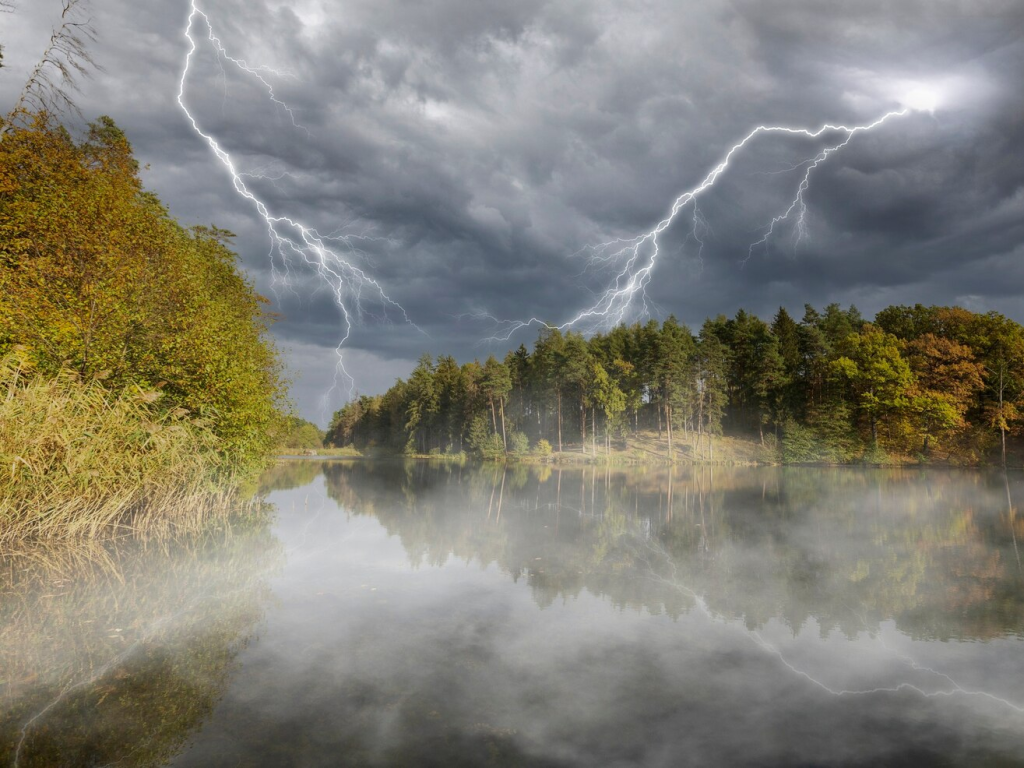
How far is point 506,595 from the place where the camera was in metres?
9.88

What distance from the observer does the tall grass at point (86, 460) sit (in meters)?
11.5

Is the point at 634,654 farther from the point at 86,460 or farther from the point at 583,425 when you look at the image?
the point at 583,425

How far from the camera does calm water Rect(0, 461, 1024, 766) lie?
4.92 metres

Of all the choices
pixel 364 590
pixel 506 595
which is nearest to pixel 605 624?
pixel 506 595

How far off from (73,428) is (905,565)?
19.0 metres

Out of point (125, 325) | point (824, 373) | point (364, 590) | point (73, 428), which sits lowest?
point (364, 590)

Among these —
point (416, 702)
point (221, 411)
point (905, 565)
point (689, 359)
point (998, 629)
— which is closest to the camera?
point (416, 702)

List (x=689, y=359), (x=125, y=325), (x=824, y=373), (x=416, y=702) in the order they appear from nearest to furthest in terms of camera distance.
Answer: (x=416, y=702) → (x=125, y=325) → (x=824, y=373) → (x=689, y=359)

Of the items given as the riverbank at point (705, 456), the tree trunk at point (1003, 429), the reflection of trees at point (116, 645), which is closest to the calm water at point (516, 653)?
the reflection of trees at point (116, 645)

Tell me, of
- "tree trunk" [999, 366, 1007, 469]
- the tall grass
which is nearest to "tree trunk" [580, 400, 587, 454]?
"tree trunk" [999, 366, 1007, 469]

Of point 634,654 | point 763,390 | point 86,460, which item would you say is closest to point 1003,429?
point 763,390

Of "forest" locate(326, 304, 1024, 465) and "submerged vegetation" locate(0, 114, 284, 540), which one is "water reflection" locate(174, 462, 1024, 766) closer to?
"submerged vegetation" locate(0, 114, 284, 540)

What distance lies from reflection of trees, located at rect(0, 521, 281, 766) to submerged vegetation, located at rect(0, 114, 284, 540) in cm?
187

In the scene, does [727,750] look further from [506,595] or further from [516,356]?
[516,356]
